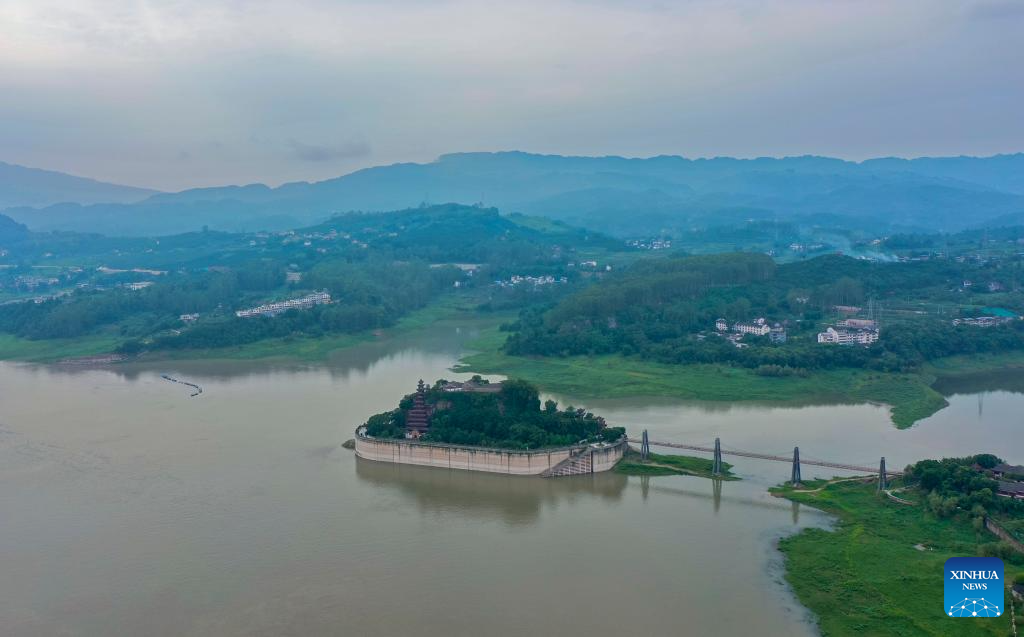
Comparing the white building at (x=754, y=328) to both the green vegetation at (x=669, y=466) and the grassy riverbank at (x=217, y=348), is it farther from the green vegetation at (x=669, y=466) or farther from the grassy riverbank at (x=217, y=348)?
the green vegetation at (x=669, y=466)

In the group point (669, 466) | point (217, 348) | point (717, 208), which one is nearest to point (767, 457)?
point (669, 466)

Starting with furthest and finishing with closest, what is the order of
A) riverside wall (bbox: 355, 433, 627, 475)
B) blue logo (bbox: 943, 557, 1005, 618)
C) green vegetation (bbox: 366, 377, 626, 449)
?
green vegetation (bbox: 366, 377, 626, 449)
riverside wall (bbox: 355, 433, 627, 475)
blue logo (bbox: 943, 557, 1005, 618)

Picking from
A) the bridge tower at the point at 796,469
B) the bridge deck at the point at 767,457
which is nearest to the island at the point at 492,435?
the bridge deck at the point at 767,457

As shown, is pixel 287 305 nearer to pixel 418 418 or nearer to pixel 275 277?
pixel 275 277

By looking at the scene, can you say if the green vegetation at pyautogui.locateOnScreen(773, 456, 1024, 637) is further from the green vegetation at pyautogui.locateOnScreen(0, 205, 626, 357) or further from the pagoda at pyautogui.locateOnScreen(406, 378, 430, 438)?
the green vegetation at pyautogui.locateOnScreen(0, 205, 626, 357)

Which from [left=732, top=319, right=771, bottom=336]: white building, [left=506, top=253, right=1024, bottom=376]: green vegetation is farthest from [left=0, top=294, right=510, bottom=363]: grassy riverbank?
[left=732, top=319, right=771, bottom=336]: white building

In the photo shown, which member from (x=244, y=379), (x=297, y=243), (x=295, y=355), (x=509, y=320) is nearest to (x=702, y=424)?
(x=244, y=379)

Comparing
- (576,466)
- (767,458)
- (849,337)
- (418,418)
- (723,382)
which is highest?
(849,337)
